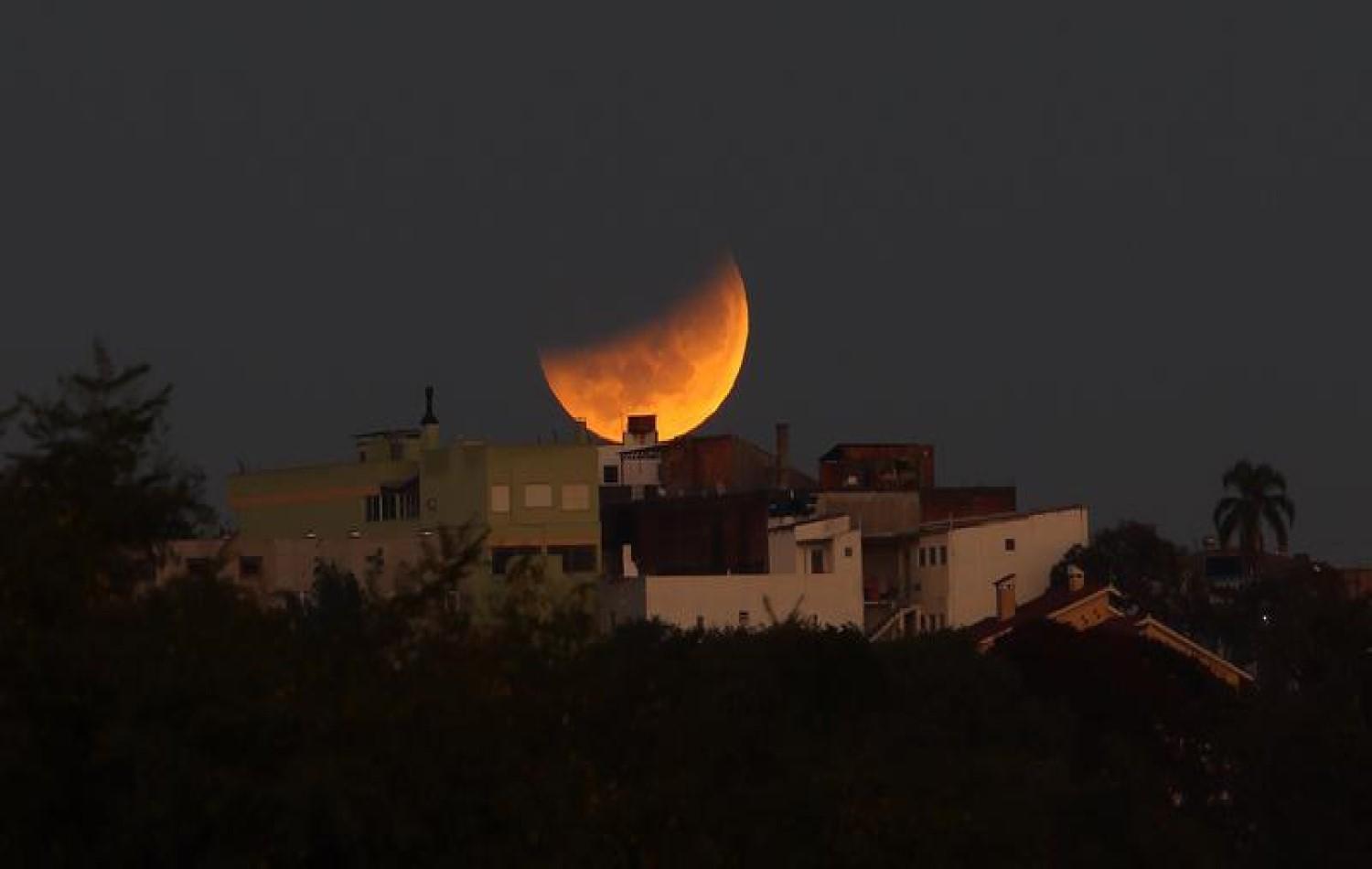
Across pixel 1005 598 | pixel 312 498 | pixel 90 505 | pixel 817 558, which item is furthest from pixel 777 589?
pixel 90 505

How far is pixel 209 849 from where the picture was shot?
100 feet

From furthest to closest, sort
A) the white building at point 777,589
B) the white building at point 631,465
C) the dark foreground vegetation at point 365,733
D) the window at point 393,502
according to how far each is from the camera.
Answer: the white building at point 631,465, the window at point 393,502, the white building at point 777,589, the dark foreground vegetation at point 365,733

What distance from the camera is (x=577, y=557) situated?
382 feet

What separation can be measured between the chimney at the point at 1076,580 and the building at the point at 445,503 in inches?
505

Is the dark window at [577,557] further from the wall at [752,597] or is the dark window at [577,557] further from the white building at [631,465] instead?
the white building at [631,465]

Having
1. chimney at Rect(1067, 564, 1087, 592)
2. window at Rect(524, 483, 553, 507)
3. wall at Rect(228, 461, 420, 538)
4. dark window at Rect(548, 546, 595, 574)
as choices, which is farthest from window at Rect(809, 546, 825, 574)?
wall at Rect(228, 461, 420, 538)

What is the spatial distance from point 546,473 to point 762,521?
19.9 feet

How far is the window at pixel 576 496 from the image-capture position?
383 feet

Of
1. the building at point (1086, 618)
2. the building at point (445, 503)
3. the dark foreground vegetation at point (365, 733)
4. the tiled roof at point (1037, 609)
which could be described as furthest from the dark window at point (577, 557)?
the dark foreground vegetation at point (365, 733)

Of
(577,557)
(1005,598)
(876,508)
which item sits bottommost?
(1005,598)

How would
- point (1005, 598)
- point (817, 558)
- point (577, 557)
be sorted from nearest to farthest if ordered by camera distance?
point (1005, 598) → point (817, 558) → point (577, 557)

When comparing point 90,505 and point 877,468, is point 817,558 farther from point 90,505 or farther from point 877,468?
point 90,505

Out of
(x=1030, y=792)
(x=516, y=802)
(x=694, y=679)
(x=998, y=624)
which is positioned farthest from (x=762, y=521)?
(x=516, y=802)

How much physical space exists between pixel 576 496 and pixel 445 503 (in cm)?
359
